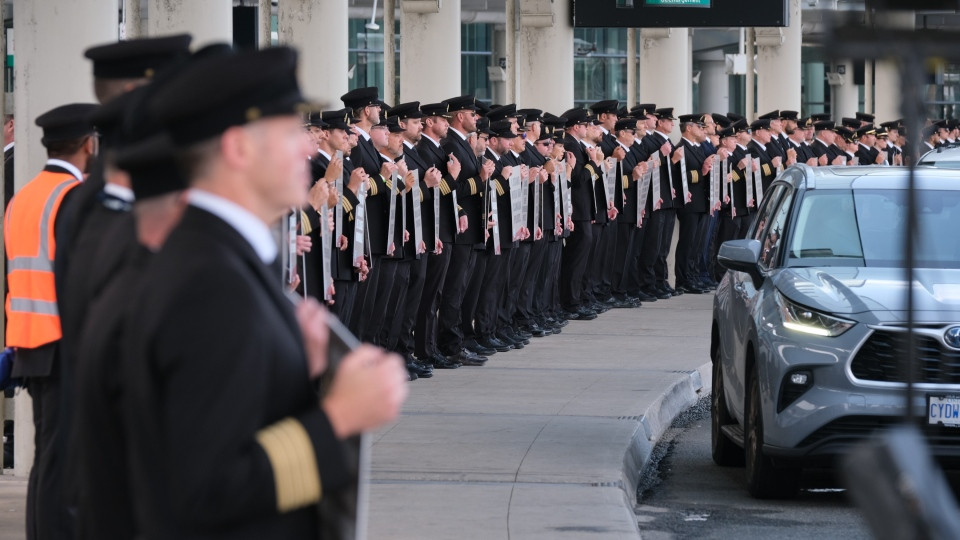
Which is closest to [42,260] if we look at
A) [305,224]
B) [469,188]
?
[305,224]

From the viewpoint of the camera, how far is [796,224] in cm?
1100

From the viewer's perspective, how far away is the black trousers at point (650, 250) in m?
23.9

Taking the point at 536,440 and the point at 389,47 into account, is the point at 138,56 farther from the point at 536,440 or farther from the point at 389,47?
the point at 389,47

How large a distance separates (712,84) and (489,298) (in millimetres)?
54890

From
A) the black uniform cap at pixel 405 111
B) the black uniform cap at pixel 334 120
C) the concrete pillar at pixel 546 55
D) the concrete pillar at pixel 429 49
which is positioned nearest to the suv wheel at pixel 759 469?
the black uniform cap at pixel 334 120

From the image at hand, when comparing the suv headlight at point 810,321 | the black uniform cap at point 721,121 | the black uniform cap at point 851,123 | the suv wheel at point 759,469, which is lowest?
the suv wheel at point 759,469

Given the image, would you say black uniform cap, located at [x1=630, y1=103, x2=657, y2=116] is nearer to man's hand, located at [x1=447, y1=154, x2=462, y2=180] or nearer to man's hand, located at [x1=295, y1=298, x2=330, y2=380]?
man's hand, located at [x1=447, y1=154, x2=462, y2=180]

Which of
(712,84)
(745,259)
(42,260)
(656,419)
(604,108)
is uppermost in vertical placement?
(712,84)

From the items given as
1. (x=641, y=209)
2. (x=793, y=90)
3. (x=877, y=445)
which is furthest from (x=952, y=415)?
(x=793, y=90)

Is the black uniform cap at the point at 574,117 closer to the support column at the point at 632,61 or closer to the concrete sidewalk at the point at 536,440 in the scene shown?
the concrete sidewalk at the point at 536,440

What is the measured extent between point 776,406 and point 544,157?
9.68 metres

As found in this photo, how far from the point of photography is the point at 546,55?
24750 mm

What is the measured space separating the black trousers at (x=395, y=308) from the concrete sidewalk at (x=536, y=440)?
49cm

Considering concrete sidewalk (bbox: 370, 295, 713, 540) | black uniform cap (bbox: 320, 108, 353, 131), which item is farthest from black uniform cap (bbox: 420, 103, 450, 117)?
black uniform cap (bbox: 320, 108, 353, 131)
